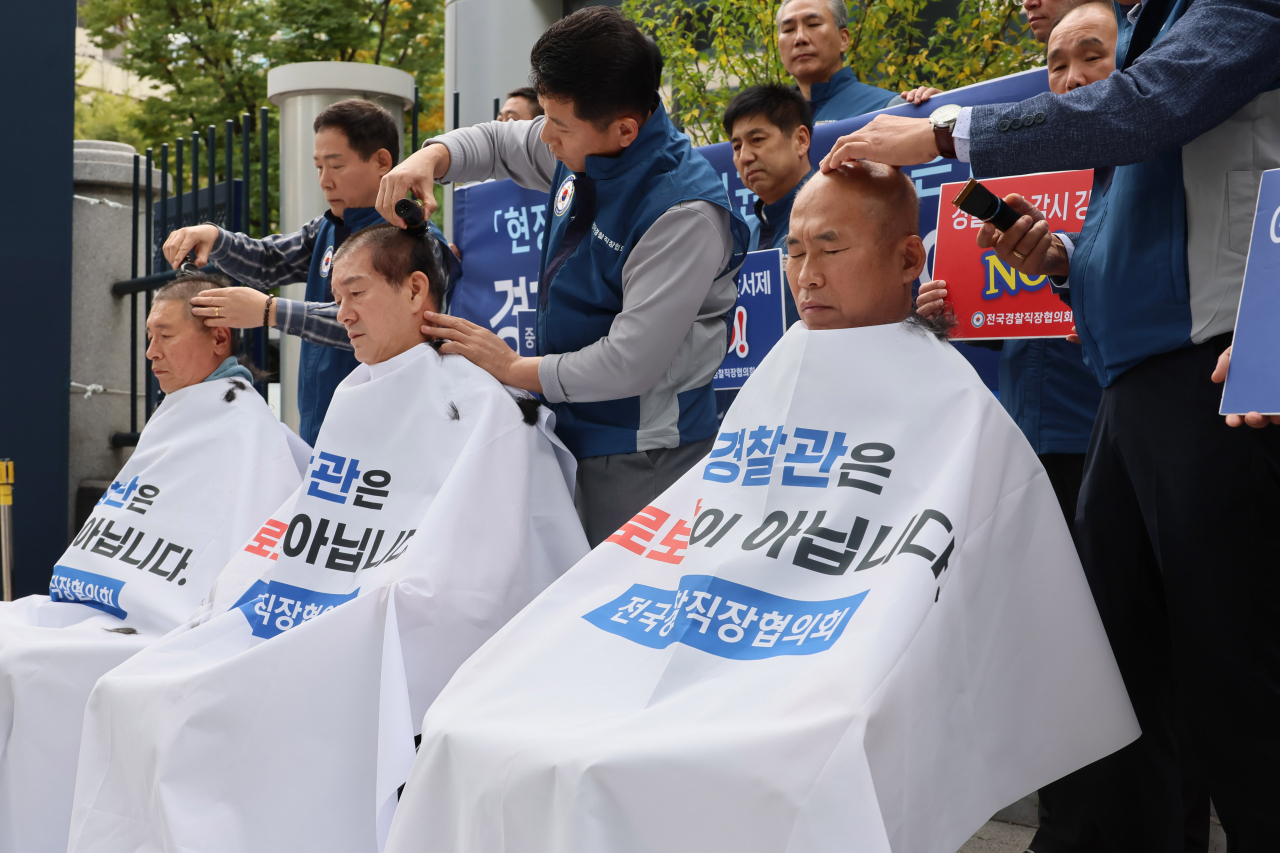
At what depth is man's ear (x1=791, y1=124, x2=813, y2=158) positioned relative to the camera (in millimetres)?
3203

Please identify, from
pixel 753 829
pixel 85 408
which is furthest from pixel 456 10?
pixel 753 829

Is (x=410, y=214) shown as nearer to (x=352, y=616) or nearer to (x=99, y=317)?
(x=352, y=616)

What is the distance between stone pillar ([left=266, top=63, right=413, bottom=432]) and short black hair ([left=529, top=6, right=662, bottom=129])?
10.7 feet

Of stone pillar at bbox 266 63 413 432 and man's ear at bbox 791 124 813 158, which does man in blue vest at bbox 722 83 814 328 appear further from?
stone pillar at bbox 266 63 413 432

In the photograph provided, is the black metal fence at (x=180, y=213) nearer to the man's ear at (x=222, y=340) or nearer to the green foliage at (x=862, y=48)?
the man's ear at (x=222, y=340)

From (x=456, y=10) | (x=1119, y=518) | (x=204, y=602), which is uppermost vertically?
(x=456, y=10)

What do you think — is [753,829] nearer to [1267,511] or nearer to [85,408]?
[1267,511]

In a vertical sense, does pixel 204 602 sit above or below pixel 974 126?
below

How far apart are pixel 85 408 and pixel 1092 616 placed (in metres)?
5.74

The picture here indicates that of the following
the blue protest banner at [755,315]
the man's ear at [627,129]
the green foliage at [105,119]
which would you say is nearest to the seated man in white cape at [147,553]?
the blue protest banner at [755,315]

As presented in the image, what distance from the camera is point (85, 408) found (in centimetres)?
612

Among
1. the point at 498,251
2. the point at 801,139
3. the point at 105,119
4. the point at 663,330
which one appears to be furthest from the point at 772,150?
the point at 105,119

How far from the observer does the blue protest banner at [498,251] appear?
356 cm

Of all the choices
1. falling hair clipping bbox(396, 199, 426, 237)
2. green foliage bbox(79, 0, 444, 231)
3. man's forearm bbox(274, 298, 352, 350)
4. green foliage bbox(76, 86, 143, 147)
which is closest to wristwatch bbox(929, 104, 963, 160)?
falling hair clipping bbox(396, 199, 426, 237)
